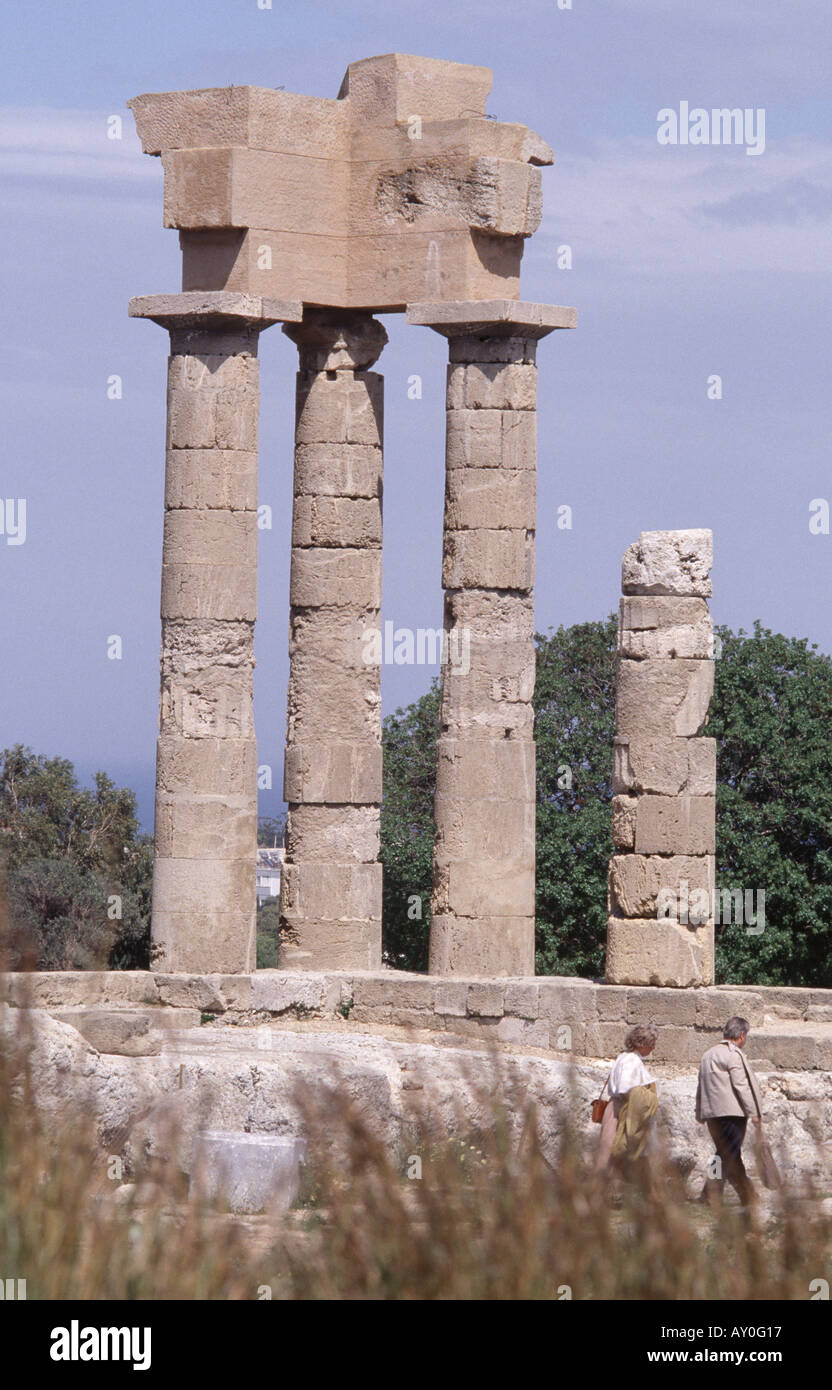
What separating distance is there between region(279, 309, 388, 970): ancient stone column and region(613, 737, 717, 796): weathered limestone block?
3.72 metres

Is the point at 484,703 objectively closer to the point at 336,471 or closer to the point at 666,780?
the point at 666,780

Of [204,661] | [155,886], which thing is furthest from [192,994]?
[204,661]

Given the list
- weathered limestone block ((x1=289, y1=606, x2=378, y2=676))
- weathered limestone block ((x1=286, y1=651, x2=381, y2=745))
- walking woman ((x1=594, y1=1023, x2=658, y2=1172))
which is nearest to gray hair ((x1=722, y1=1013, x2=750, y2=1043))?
walking woman ((x1=594, y1=1023, x2=658, y2=1172))

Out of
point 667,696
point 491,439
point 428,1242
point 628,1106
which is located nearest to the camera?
point 428,1242

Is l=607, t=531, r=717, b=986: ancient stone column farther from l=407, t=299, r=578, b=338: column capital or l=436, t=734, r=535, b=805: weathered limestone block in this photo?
l=407, t=299, r=578, b=338: column capital

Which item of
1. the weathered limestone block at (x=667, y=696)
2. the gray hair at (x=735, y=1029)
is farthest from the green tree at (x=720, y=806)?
the gray hair at (x=735, y=1029)

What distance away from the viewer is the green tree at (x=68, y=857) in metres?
32.9

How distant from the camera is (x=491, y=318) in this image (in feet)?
79.0

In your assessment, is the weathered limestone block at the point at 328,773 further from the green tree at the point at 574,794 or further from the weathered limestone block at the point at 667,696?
the green tree at the point at 574,794

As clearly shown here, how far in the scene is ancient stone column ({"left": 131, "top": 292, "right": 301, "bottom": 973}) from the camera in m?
23.7

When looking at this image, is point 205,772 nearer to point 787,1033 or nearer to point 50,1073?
point 787,1033

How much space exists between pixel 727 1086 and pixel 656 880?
5.92 meters

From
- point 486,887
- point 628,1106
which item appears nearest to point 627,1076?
point 628,1106

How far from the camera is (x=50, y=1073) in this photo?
14.7 meters
